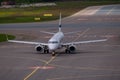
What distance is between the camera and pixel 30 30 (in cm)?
10069

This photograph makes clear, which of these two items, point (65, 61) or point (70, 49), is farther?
point (70, 49)

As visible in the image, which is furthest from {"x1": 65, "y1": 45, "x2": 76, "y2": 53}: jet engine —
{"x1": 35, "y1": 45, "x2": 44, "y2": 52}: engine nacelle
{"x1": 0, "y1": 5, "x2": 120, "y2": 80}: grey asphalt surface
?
{"x1": 35, "y1": 45, "x2": 44, "y2": 52}: engine nacelle

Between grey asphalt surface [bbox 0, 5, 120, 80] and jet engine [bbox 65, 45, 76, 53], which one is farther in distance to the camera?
jet engine [bbox 65, 45, 76, 53]

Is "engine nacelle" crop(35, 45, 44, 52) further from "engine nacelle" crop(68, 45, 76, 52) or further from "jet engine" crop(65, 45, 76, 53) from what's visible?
"engine nacelle" crop(68, 45, 76, 52)

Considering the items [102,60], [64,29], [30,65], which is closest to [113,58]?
[102,60]

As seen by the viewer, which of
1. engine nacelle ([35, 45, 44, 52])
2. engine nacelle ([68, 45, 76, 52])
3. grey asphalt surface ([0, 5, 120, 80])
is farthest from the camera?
engine nacelle ([35, 45, 44, 52])

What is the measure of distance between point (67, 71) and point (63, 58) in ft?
31.9

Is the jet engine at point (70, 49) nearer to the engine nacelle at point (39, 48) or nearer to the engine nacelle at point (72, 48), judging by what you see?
the engine nacelle at point (72, 48)

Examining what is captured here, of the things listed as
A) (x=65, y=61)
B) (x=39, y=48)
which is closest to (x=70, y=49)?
(x=39, y=48)

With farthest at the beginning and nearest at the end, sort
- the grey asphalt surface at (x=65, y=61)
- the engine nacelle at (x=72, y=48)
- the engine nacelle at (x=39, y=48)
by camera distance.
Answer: the engine nacelle at (x=39, y=48)
the engine nacelle at (x=72, y=48)
the grey asphalt surface at (x=65, y=61)

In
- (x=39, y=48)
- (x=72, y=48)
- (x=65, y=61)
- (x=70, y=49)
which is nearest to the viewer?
(x=65, y=61)

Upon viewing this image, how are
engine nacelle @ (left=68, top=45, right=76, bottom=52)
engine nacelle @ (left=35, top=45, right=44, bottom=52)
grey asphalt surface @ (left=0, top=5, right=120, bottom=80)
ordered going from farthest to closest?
engine nacelle @ (left=35, top=45, right=44, bottom=52)
engine nacelle @ (left=68, top=45, right=76, bottom=52)
grey asphalt surface @ (left=0, top=5, right=120, bottom=80)

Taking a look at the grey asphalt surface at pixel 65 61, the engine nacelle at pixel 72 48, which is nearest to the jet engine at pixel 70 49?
the engine nacelle at pixel 72 48

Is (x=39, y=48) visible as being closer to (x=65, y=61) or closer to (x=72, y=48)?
(x=72, y=48)
